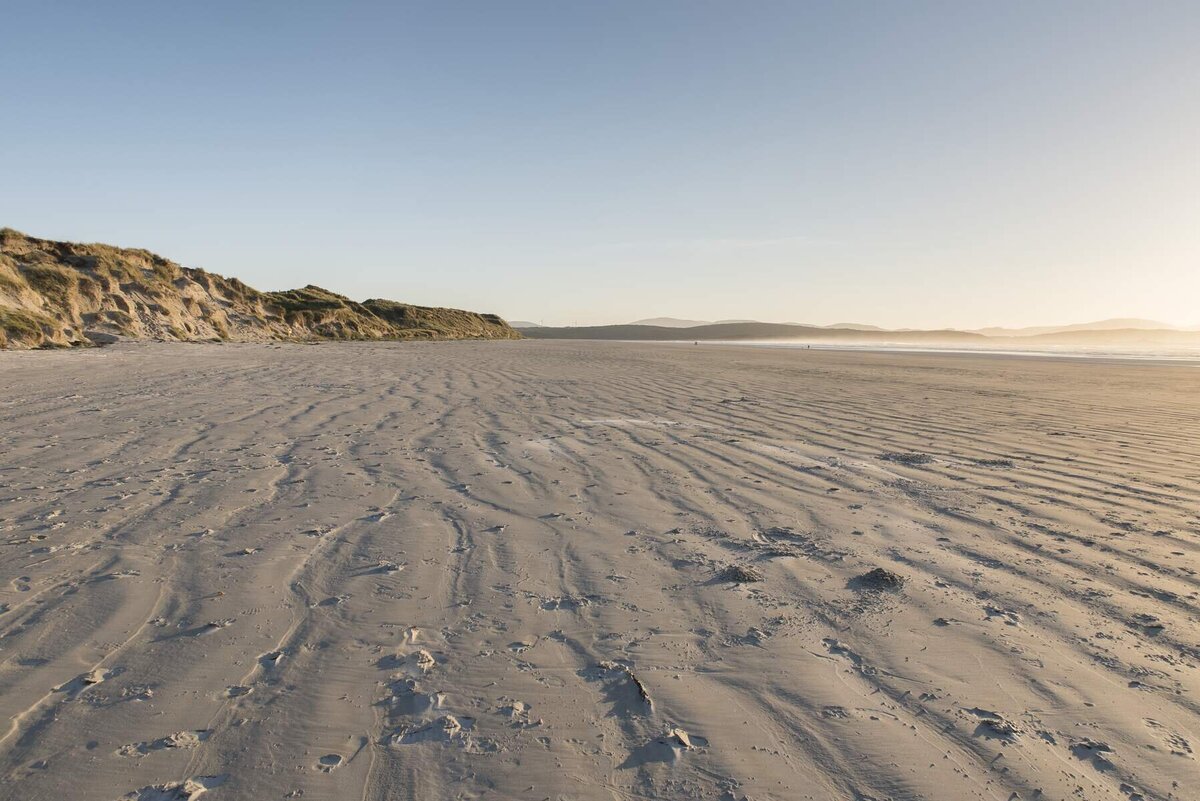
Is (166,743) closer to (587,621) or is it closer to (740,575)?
(587,621)

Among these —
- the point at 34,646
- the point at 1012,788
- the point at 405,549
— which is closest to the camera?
the point at 1012,788

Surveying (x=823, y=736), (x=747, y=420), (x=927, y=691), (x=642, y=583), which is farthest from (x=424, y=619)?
(x=747, y=420)

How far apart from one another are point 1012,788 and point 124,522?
4249 millimetres

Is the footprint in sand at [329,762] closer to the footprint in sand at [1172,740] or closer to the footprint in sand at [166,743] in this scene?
the footprint in sand at [166,743]

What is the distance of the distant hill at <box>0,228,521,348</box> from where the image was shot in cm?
1862

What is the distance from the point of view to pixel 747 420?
777cm

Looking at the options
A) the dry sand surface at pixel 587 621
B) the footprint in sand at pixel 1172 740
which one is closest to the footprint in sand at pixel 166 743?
the dry sand surface at pixel 587 621

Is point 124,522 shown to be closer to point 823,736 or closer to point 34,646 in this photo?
point 34,646

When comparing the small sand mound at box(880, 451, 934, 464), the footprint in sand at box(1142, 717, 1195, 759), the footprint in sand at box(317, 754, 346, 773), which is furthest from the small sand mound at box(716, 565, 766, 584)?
the small sand mound at box(880, 451, 934, 464)

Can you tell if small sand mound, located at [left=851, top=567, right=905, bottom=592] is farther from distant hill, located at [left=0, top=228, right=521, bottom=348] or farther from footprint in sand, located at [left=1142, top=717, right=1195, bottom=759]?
distant hill, located at [left=0, top=228, right=521, bottom=348]

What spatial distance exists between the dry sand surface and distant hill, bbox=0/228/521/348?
1680 cm

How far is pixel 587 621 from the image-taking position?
261 cm

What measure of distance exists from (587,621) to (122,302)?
87.9ft

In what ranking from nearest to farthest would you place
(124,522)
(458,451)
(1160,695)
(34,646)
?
(1160,695)
(34,646)
(124,522)
(458,451)
